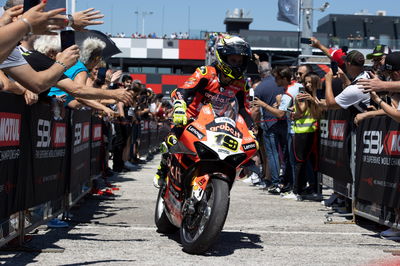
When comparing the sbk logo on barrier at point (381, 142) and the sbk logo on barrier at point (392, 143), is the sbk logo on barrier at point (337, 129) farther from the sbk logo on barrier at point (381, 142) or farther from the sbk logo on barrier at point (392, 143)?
the sbk logo on barrier at point (392, 143)

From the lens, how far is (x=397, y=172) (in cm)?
715

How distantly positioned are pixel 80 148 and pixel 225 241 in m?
2.73

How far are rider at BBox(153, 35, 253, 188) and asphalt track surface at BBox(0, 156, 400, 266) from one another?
1067 millimetres

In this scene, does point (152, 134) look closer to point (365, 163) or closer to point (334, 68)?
point (334, 68)

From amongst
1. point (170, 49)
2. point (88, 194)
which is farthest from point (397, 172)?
point (170, 49)

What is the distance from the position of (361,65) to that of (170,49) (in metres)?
58.1

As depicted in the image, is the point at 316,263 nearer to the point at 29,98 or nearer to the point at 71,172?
the point at 29,98

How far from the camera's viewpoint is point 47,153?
22.5ft

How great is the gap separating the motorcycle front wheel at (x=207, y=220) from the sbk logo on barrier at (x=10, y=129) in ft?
5.42

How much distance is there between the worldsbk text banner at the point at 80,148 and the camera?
820 cm

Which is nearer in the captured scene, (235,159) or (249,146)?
(235,159)

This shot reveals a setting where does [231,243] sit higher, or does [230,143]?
[230,143]

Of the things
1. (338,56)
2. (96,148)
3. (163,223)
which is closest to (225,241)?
(163,223)

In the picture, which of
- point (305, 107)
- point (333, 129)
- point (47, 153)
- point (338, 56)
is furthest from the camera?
point (305, 107)
